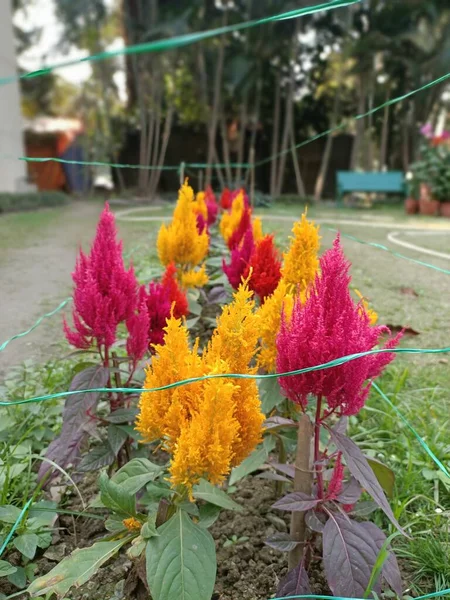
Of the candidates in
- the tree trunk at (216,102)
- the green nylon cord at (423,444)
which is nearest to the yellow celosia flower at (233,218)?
the green nylon cord at (423,444)

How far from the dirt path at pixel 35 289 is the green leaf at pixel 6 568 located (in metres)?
0.58

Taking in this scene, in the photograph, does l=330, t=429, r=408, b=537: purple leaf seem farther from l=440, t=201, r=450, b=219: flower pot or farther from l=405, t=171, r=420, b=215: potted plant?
l=405, t=171, r=420, b=215: potted plant

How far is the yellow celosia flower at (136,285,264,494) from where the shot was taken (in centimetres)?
84

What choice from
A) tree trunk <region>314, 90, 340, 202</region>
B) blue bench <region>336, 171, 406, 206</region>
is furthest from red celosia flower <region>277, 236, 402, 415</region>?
tree trunk <region>314, 90, 340, 202</region>

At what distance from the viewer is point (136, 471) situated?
1.01 m

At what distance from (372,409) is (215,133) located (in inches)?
489

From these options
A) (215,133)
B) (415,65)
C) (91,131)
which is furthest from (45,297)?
(415,65)

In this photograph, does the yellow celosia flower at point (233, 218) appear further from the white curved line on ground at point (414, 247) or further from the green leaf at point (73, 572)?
the green leaf at point (73, 572)

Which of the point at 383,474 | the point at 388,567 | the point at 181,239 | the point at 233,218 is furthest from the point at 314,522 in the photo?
the point at 233,218

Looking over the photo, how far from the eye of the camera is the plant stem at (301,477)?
1029 millimetres

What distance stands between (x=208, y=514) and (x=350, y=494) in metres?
0.28

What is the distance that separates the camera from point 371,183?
41.8 ft

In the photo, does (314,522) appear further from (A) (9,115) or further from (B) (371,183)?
(B) (371,183)

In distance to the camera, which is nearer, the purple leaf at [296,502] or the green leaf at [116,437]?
the purple leaf at [296,502]
